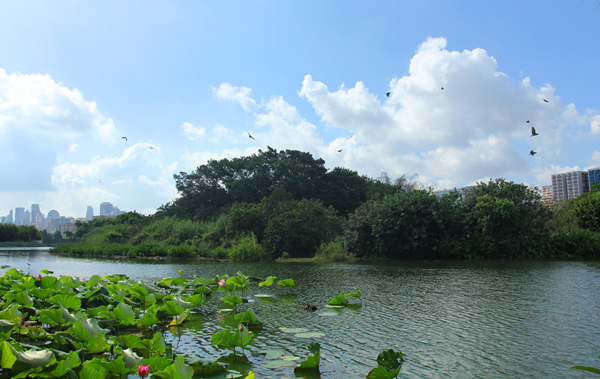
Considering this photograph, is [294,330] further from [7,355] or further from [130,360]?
[7,355]

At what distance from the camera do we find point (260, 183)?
3766 cm

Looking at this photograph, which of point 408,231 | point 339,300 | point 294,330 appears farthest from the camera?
point 408,231

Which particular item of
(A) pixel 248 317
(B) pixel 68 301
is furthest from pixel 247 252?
(B) pixel 68 301

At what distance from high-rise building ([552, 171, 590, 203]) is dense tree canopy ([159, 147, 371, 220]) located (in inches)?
1084

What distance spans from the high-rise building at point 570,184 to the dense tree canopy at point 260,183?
27.5 m

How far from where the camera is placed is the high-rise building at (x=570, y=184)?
153ft

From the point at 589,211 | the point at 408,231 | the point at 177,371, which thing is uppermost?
the point at 589,211

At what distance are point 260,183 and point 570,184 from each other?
43511mm

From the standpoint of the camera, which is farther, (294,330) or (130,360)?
(294,330)

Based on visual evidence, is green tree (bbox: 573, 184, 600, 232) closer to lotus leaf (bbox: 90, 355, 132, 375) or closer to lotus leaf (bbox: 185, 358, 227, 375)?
lotus leaf (bbox: 185, 358, 227, 375)

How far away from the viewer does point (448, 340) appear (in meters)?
4.36

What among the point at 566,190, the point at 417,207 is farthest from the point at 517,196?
the point at 566,190

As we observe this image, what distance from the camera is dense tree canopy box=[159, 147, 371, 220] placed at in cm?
3741

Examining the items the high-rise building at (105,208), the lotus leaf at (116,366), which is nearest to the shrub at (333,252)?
the lotus leaf at (116,366)
